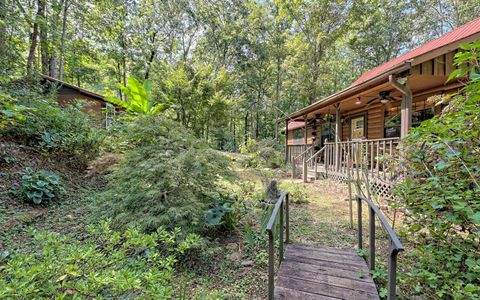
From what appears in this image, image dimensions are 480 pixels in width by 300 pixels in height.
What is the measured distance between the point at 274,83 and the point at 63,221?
22.9m

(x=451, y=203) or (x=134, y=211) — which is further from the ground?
(x=451, y=203)

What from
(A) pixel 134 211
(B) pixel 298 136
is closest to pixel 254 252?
(A) pixel 134 211

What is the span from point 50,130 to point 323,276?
643cm

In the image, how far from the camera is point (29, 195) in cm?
398

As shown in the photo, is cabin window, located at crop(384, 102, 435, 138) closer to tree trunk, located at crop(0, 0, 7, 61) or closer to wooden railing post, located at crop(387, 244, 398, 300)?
wooden railing post, located at crop(387, 244, 398, 300)

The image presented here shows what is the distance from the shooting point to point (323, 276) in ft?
8.05

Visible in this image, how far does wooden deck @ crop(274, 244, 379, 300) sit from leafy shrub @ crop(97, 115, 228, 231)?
4.01 ft

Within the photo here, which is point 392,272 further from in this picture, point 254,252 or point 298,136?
point 298,136

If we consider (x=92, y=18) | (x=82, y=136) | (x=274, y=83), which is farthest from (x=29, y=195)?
(x=274, y=83)

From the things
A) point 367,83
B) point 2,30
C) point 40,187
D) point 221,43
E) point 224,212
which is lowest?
point 224,212

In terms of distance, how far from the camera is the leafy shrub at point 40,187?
4016 millimetres

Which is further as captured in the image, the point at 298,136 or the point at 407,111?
the point at 298,136

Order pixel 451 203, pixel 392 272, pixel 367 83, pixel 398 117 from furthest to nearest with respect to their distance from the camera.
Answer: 1. pixel 398 117
2. pixel 367 83
3. pixel 451 203
4. pixel 392 272

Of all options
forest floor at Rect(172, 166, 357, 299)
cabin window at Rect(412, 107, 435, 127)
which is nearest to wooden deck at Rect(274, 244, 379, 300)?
forest floor at Rect(172, 166, 357, 299)
